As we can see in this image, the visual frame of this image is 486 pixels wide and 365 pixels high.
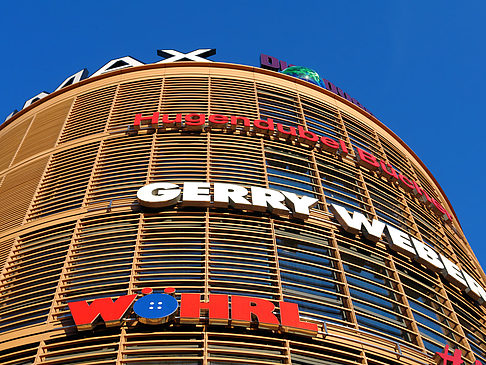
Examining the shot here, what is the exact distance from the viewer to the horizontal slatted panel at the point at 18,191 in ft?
76.3

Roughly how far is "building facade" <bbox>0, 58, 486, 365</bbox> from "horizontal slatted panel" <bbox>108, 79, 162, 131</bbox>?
0.32 ft

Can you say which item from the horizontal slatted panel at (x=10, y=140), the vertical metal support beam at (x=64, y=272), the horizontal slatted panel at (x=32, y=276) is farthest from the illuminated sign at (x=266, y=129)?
the horizontal slatted panel at (x=10, y=140)

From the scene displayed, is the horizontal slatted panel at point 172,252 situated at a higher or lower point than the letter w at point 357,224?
lower

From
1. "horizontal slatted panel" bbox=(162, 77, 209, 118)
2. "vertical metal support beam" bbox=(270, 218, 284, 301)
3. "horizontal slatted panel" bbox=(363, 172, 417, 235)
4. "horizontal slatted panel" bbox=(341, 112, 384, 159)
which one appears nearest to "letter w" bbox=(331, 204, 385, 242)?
"horizontal slatted panel" bbox=(363, 172, 417, 235)

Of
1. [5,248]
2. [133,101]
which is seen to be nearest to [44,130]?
[133,101]

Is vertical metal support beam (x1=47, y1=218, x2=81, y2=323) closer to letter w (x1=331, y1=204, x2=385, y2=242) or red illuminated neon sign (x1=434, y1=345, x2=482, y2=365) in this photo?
letter w (x1=331, y1=204, x2=385, y2=242)

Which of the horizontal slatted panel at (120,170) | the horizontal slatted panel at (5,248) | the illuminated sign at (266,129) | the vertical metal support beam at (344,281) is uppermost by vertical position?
the illuminated sign at (266,129)

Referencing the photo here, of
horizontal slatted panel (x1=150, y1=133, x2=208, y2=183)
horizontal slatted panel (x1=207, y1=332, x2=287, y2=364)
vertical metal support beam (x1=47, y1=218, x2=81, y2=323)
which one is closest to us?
horizontal slatted panel (x1=207, y1=332, x2=287, y2=364)

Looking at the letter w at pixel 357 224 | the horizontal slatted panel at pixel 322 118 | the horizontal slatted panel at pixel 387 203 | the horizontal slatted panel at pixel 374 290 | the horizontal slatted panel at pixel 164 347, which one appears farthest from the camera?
the horizontal slatted panel at pixel 322 118

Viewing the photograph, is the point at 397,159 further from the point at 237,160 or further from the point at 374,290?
the point at 374,290

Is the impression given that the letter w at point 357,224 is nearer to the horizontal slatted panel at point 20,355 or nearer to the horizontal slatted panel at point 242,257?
the horizontal slatted panel at point 242,257

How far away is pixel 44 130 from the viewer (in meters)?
29.1

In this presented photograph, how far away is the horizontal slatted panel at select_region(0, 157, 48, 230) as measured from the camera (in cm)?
2325

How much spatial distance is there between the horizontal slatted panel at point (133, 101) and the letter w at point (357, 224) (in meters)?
10.1
